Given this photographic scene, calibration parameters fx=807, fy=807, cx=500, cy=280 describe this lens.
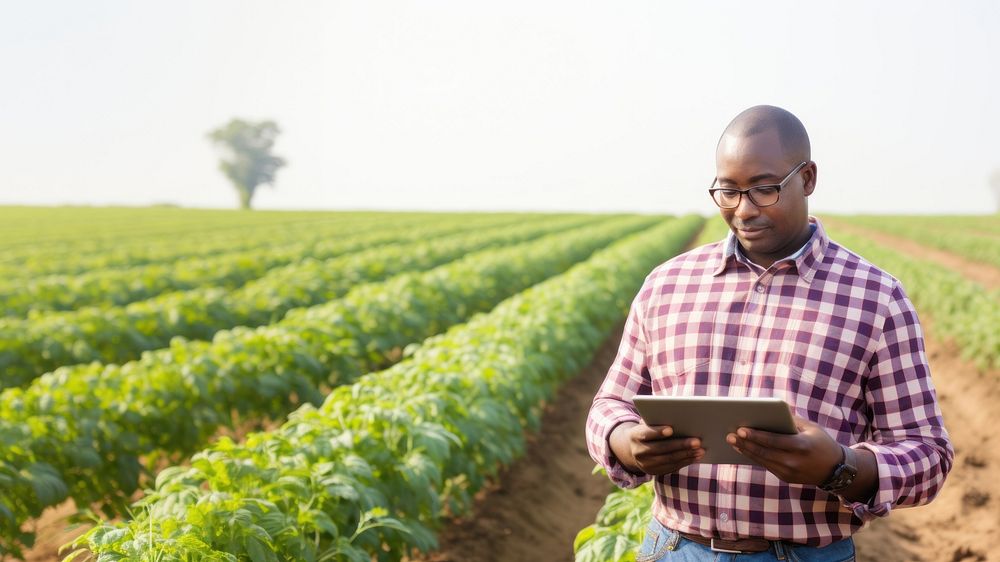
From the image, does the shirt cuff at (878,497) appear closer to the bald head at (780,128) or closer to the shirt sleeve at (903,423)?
the shirt sleeve at (903,423)

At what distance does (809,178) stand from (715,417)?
0.67 meters

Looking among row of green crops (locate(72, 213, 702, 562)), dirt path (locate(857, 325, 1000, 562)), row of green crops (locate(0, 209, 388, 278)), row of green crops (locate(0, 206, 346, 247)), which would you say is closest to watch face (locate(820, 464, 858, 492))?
row of green crops (locate(72, 213, 702, 562))

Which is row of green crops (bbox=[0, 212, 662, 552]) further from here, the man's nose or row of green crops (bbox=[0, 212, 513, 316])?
row of green crops (bbox=[0, 212, 513, 316])

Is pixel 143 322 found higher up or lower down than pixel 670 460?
lower down

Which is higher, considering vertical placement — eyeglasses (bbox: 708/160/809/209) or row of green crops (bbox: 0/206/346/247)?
eyeglasses (bbox: 708/160/809/209)

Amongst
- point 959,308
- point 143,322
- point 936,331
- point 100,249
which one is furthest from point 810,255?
point 100,249

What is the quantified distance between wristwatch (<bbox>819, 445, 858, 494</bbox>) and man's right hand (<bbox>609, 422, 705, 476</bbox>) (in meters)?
0.26

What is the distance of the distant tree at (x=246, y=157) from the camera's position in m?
86.2

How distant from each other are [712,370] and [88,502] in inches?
196

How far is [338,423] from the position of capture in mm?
4117

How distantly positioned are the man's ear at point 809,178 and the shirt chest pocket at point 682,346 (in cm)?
37

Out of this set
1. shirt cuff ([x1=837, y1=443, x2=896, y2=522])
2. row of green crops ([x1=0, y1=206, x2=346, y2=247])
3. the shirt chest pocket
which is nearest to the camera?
shirt cuff ([x1=837, y1=443, x2=896, y2=522])

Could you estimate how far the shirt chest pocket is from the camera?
6.45 ft

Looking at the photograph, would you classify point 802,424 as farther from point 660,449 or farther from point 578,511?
point 578,511
